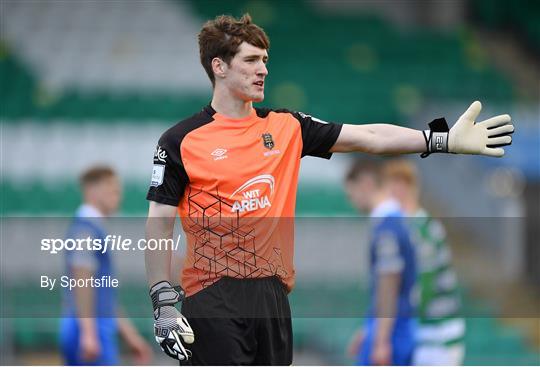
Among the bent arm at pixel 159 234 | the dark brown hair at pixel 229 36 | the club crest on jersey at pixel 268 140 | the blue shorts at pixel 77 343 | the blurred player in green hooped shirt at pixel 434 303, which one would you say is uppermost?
the dark brown hair at pixel 229 36

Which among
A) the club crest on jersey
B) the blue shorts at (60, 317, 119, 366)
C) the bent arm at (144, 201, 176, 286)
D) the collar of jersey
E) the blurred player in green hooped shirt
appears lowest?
the blue shorts at (60, 317, 119, 366)

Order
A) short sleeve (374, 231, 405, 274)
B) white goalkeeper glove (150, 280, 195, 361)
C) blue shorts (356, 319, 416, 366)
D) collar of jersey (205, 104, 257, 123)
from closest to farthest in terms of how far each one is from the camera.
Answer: white goalkeeper glove (150, 280, 195, 361) < collar of jersey (205, 104, 257, 123) < short sleeve (374, 231, 405, 274) < blue shorts (356, 319, 416, 366)

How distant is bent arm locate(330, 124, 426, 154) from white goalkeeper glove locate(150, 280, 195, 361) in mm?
955

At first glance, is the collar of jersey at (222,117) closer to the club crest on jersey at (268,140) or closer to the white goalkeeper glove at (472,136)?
the club crest on jersey at (268,140)

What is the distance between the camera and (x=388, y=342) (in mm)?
6648

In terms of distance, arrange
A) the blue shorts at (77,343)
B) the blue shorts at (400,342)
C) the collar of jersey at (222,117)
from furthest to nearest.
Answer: the blue shorts at (77,343) < the blue shorts at (400,342) < the collar of jersey at (222,117)

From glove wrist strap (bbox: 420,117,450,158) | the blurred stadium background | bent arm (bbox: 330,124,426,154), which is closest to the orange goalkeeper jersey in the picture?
bent arm (bbox: 330,124,426,154)

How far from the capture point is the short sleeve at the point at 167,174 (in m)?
4.39

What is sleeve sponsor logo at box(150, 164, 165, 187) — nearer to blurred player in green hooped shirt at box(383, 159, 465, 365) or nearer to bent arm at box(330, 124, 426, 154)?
bent arm at box(330, 124, 426, 154)

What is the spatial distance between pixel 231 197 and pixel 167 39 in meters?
11.1

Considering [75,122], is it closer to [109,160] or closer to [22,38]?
[109,160]

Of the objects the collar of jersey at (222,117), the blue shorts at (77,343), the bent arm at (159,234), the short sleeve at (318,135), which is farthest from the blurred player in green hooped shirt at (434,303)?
the bent arm at (159,234)

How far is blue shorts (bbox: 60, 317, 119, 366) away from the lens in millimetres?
6852

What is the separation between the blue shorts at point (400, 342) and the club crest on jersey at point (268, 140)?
8.11 ft
